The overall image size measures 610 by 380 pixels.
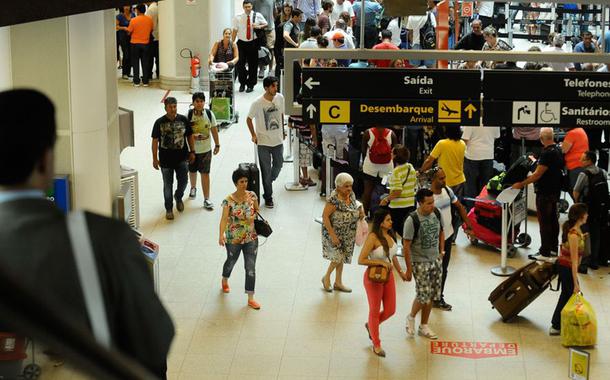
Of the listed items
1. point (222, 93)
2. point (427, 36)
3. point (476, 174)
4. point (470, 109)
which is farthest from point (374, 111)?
point (427, 36)

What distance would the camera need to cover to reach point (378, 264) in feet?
34.0

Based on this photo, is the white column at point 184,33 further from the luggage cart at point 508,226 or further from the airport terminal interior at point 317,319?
the luggage cart at point 508,226

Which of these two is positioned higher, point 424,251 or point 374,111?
point 374,111

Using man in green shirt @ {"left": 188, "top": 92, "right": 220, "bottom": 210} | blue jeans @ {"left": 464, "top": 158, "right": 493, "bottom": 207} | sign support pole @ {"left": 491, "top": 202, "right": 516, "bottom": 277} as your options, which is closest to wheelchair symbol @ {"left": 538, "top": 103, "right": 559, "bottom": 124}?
sign support pole @ {"left": 491, "top": 202, "right": 516, "bottom": 277}

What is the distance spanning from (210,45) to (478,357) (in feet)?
46.0

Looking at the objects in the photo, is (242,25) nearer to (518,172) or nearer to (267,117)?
(267,117)

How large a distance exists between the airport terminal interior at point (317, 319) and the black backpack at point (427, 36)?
8616mm

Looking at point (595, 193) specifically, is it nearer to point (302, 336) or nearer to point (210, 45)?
point (302, 336)

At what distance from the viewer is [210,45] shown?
23359 millimetres

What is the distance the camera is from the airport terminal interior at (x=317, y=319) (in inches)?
408

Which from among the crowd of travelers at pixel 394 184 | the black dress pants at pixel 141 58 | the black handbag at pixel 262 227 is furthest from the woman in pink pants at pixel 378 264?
the black dress pants at pixel 141 58

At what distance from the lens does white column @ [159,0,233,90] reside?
23188 mm

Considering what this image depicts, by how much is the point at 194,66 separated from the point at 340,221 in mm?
11839

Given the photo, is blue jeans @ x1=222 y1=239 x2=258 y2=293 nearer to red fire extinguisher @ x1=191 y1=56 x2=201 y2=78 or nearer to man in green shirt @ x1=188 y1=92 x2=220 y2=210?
man in green shirt @ x1=188 y1=92 x2=220 y2=210
